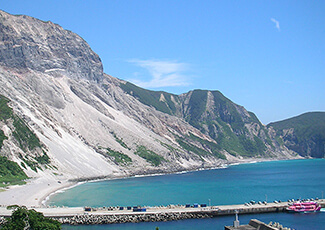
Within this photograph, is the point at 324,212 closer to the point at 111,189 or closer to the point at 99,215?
the point at 99,215

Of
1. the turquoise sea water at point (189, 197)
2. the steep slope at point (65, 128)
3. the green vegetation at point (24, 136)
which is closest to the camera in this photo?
the turquoise sea water at point (189, 197)

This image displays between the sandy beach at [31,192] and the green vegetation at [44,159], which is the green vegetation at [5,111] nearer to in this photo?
the green vegetation at [44,159]

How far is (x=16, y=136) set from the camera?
118 m

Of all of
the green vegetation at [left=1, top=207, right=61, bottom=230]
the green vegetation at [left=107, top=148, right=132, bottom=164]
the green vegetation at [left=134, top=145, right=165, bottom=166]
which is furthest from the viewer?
the green vegetation at [left=134, top=145, right=165, bottom=166]

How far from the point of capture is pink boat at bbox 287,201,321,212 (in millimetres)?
67562

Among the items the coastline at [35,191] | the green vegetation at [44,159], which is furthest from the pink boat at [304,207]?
the green vegetation at [44,159]

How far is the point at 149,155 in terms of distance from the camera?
176m

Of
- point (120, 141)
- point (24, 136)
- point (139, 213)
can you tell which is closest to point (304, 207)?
point (139, 213)

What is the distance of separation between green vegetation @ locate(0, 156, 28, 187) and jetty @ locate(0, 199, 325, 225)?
31.3 m

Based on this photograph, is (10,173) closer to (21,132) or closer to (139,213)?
(21,132)

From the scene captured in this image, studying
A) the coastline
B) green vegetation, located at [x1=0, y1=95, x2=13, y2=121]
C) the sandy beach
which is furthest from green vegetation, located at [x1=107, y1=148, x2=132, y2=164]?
green vegetation, located at [x1=0, y1=95, x2=13, y2=121]

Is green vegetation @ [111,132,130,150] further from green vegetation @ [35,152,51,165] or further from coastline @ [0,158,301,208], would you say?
green vegetation @ [35,152,51,165]

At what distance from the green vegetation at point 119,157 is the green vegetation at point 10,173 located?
54607mm

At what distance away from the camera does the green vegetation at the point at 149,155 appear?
17255cm
